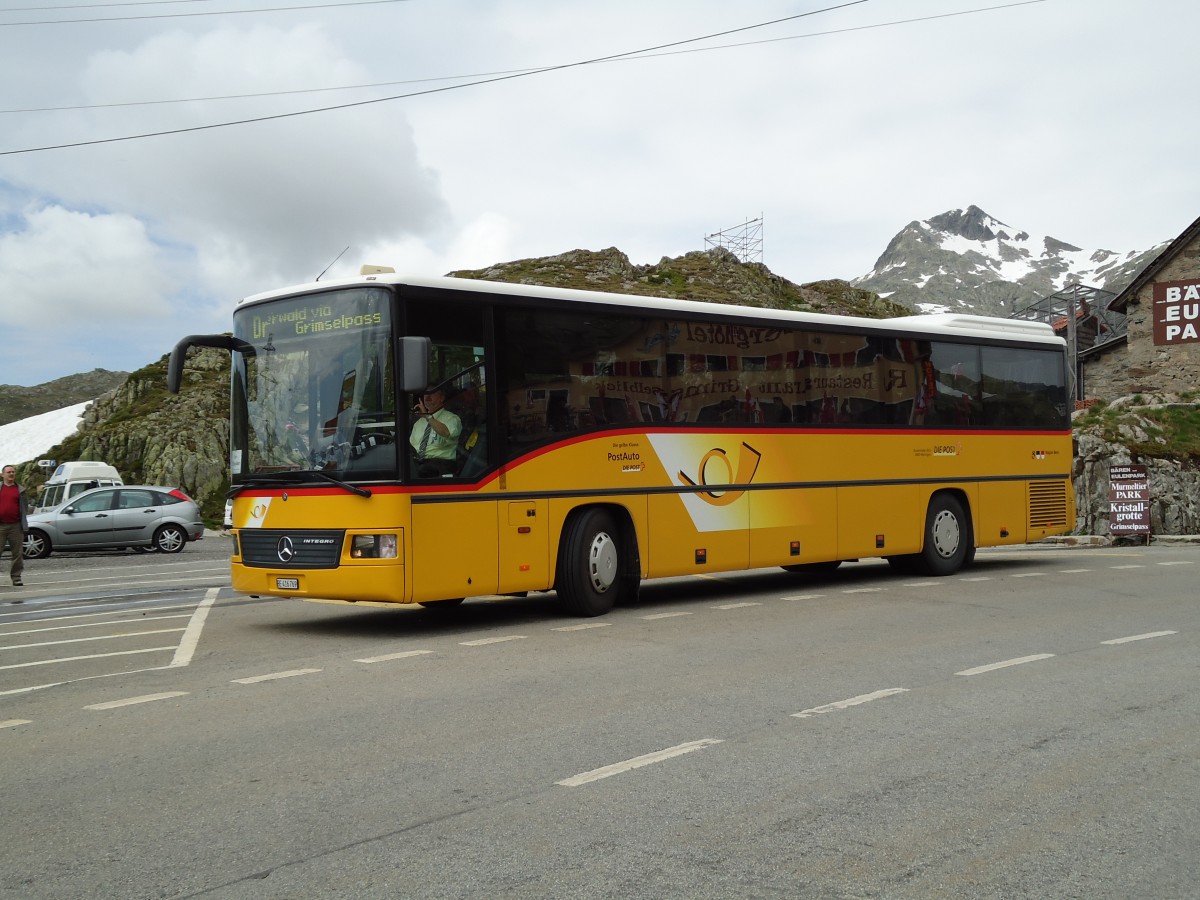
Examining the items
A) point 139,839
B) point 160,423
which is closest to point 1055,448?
point 139,839

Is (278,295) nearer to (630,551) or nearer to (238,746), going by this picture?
(630,551)

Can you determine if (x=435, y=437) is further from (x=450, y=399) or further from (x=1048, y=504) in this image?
(x=1048, y=504)

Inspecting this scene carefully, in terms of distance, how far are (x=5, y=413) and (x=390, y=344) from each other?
696 feet

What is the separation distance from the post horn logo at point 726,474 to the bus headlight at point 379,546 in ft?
12.1

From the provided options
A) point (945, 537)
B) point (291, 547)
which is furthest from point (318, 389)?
point (945, 537)

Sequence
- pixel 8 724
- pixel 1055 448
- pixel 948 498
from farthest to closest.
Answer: pixel 1055 448 < pixel 948 498 < pixel 8 724

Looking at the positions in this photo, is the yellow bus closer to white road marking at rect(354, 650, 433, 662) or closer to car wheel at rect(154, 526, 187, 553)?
white road marking at rect(354, 650, 433, 662)

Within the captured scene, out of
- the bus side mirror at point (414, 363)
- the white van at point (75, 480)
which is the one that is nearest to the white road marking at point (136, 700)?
the bus side mirror at point (414, 363)

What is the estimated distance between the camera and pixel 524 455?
37.7 ft

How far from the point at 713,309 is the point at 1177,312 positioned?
3526 cm

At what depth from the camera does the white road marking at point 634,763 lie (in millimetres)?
5602

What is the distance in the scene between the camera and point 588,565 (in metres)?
12.0

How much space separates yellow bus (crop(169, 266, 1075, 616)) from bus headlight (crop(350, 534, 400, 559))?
0.06ft

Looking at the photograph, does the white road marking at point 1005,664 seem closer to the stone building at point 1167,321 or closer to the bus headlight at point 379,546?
the bus headlight at point 379,546
